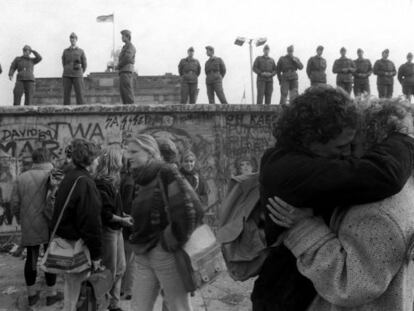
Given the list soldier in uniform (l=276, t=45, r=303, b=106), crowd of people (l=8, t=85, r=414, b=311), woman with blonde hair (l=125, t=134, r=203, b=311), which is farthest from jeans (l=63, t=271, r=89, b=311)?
soldier in uniform (l=276, t=45, r=303, b=106)

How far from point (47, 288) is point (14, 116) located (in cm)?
499

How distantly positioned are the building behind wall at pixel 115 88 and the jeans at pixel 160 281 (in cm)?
1856

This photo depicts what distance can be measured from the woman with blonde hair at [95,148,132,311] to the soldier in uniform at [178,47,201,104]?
802cm

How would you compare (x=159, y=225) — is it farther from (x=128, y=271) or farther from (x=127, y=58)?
(x=127, y=58)

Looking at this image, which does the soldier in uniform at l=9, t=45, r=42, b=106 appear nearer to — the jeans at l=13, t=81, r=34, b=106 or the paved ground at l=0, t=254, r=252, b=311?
the jeans at l=13, t=81, r=34, b=106

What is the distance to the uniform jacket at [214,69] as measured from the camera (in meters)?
12.6

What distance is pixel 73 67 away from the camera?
36.6ft

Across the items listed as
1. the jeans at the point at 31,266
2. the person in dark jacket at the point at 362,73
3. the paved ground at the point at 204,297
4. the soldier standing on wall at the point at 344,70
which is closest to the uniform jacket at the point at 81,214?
the paved ground at the point at 204,297

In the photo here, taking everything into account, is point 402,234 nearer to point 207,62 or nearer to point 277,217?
point 277,217

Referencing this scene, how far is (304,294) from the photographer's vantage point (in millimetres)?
1638

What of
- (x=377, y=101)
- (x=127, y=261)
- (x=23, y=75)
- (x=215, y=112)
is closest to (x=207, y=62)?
(x=215, y=112)

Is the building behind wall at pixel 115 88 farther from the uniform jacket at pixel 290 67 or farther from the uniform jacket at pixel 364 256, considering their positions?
the uniform jacket at pixel 364 256

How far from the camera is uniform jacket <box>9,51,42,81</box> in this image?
1109cm

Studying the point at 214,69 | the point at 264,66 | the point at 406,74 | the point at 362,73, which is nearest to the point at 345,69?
the point at 362,73
